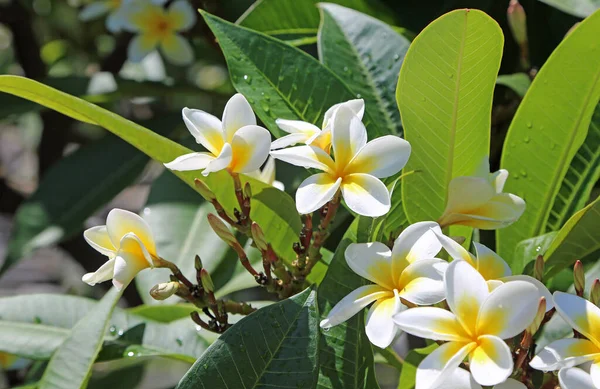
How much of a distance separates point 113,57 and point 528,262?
1.51 meters

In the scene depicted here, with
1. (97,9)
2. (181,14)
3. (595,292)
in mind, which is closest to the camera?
(595,292)

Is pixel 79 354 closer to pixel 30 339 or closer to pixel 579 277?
pixel 30 339

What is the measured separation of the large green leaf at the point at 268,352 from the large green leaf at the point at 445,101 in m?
0.23

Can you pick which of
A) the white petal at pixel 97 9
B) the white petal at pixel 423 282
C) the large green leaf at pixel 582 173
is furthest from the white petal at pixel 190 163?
the white petal at pixel 97 9

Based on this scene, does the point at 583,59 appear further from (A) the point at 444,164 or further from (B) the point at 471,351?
(B) the point at 471,351

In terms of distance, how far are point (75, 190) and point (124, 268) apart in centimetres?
101

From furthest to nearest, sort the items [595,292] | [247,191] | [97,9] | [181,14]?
[97,9] → [181,14] → [247,191] → [595,292]

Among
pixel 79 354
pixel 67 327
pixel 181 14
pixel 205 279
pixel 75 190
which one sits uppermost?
pixel 205 279

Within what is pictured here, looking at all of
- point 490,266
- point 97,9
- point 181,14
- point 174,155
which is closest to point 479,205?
point 490,266

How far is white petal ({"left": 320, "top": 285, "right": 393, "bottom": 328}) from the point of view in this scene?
0.61 metres

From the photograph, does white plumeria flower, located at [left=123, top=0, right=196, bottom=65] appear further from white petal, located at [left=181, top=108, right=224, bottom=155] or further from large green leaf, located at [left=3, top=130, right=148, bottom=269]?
white petal, located at [left=181, top=108, right=224, bottom=155]

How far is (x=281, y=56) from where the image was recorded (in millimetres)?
873

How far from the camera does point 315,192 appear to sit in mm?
657

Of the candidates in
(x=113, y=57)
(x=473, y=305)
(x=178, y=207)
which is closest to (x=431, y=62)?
(x=473, y=305)
